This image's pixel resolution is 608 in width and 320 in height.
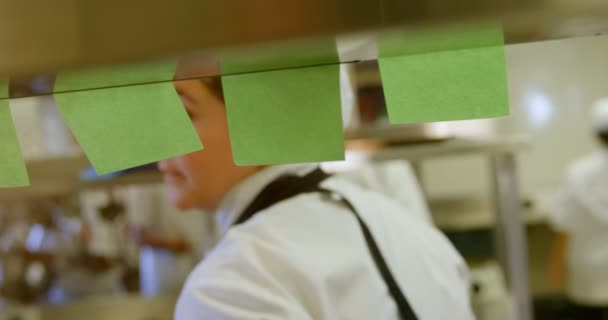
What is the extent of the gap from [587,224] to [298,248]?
2.37m

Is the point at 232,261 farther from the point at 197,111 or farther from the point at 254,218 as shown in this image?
the point at 197,111

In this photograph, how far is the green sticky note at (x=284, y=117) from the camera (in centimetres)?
35

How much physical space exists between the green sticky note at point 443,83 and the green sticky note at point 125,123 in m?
0.13

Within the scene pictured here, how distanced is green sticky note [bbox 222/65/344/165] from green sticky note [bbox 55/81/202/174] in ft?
0.12

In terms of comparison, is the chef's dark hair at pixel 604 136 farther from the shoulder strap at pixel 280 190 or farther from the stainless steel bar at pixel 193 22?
the stainless steel bar at pixel 193 22

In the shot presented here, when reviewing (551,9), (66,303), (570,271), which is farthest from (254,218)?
(570,271)

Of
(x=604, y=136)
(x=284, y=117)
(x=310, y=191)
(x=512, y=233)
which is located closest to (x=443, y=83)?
(x=284, y=117)

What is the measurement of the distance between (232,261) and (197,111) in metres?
0.19

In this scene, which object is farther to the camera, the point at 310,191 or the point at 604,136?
the point at 604,136

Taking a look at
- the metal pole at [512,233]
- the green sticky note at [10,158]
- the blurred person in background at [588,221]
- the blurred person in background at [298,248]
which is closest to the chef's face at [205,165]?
the blurred person in background at [298,248]

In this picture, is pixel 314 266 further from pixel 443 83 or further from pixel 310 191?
pixel 443 83

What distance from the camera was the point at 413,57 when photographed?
330 mm

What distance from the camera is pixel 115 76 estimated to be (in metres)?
0.30

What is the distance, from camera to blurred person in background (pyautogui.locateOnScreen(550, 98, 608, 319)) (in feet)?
8.34
